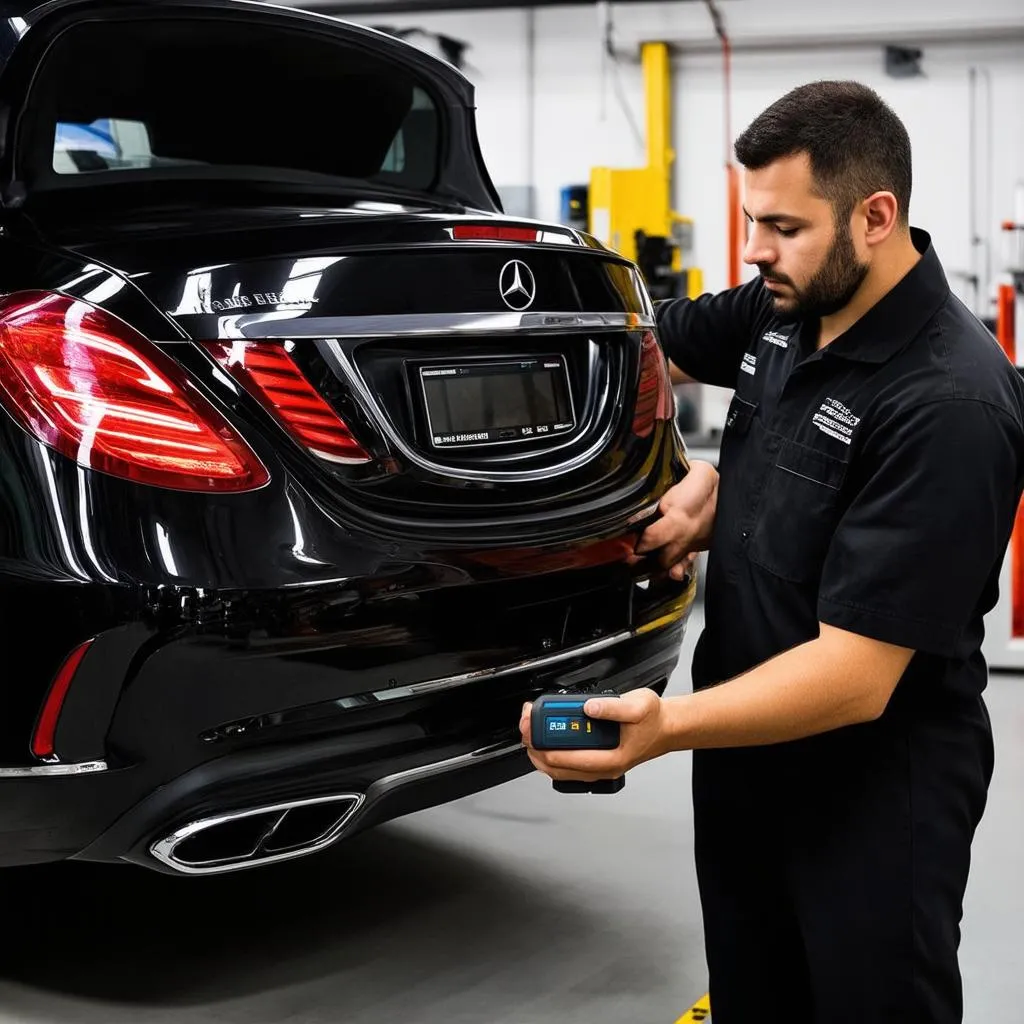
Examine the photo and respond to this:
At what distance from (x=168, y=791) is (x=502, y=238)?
93cm

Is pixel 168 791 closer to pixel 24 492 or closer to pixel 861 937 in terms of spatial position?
pixel 24 492

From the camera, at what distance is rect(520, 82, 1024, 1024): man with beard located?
1.53 m

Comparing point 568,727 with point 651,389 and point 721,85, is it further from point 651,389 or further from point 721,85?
point 721,85

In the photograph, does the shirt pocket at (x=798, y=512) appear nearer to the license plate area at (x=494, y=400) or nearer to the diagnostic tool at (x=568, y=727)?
the diagnostic tool at (x=568, y=727)

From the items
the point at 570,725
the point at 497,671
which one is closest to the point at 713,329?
the point at 497,671

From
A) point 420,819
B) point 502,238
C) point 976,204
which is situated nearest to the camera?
point 502,238

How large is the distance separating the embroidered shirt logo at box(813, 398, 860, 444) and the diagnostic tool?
0.41m

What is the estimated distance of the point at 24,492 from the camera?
1.75 m

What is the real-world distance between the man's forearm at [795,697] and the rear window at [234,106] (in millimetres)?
1368

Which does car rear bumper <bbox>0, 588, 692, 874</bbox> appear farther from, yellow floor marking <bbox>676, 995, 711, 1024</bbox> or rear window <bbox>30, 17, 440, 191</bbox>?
rear window <bbox>30, 17, 440, 191</bbox>

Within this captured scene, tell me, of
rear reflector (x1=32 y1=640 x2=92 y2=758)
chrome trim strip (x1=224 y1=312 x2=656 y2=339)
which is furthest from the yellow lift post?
rear reflector (x1=32 y1=640 x2=92 y2=758)

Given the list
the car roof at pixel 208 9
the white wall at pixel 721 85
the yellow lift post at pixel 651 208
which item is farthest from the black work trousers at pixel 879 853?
the white wall at pixel 721 85

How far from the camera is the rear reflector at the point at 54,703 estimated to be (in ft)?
5.58

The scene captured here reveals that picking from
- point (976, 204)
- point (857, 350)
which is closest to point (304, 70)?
point (857, 350)
